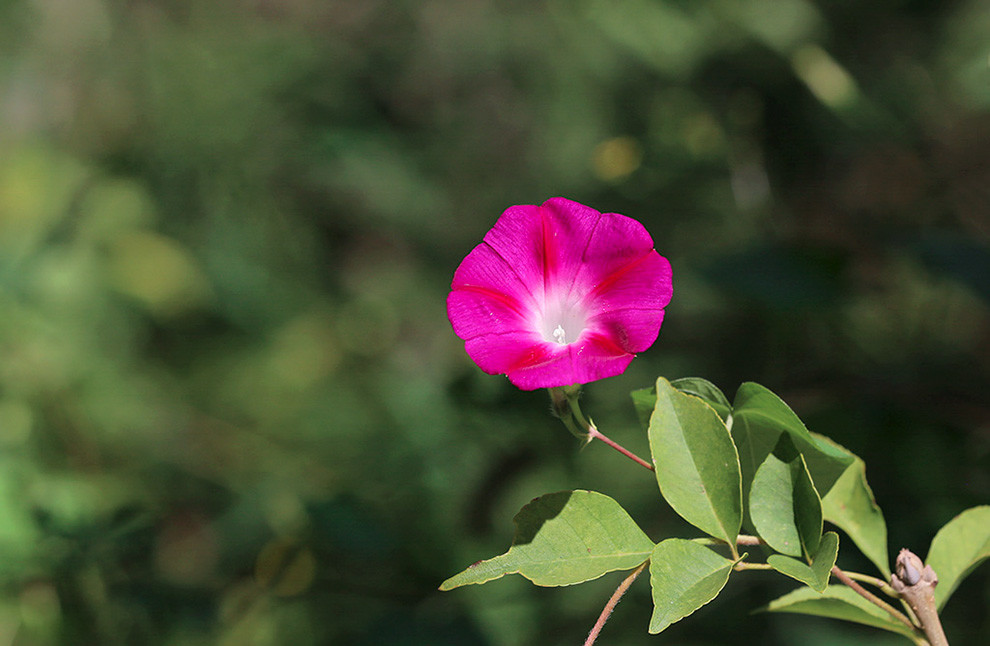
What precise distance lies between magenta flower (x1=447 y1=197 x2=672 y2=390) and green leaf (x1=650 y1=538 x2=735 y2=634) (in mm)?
172

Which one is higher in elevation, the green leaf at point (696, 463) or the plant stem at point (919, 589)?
the green leaf at point (696, 463)

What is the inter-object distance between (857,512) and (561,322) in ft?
1.20

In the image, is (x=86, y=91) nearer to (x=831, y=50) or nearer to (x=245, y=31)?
(x=245, y=31)

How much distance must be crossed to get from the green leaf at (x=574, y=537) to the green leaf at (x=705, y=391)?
0.43 ft

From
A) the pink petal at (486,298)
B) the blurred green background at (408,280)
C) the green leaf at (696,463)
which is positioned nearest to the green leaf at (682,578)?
the green leaf at (696,463)

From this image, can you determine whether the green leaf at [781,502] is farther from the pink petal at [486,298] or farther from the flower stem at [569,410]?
the pink petal at [486,298]

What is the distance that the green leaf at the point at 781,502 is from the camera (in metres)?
0.71

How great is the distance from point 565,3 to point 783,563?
2340 mm

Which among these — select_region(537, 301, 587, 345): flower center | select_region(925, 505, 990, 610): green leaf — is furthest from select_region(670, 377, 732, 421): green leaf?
select_region(925, 505, 990, 610): green leaf

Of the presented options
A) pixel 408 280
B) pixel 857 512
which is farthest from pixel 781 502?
pixel 408 280

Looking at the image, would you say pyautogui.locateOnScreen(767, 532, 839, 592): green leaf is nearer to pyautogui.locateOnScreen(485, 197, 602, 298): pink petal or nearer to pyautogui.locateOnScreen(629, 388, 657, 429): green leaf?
pyautogui.locateOnScreen(629, 388, 657, 429): green leaf

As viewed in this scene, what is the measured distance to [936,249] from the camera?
5.14 ft

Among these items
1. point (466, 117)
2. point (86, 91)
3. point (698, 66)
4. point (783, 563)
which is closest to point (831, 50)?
point (698, 66)

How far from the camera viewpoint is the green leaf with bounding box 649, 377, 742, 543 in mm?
675
